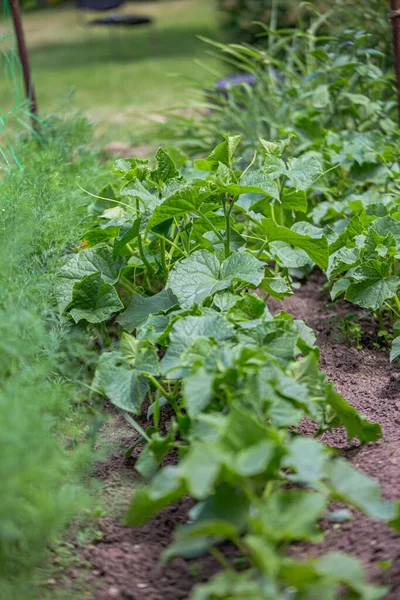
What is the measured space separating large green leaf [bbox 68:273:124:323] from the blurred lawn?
1.55 m

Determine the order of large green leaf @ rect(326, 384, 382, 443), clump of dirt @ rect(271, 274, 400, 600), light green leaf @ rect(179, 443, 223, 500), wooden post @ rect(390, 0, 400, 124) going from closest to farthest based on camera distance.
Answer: light green leaf @ rect(179, 443, 223, 500)
clump of dirt @ rect(271, 274, 400, 600)
large green leaf @ rect(326, 384, 382, 443)
wooden post @ rect(390, 0, 400, 124)

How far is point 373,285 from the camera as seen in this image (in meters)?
2.18

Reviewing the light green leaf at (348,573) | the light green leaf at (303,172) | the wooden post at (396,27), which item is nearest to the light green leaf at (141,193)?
the light green leaf at (303,172)

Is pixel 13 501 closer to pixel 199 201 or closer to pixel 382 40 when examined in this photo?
pixel 199 201

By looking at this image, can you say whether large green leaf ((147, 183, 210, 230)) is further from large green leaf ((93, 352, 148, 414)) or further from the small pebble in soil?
the small pebble in soil

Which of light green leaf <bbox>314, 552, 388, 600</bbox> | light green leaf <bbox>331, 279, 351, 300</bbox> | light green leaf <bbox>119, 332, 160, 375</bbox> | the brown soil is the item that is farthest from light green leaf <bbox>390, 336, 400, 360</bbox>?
light green leaf <bbox>314, 552, 388, 600</bbox>

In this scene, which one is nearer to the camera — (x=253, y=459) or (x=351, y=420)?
(x=253, y=459)

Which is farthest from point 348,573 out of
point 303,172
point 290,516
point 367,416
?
point 303,172

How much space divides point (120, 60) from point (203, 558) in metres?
9.13

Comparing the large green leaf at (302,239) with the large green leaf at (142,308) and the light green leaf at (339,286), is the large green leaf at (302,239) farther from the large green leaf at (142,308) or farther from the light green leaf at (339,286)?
the large green leaf at (142,308)

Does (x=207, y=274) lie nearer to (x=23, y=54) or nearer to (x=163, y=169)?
(x=163, y=169)

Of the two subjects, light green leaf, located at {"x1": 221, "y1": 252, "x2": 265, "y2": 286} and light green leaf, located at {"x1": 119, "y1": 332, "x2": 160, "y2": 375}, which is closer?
light green leaf, located at {"x1": 119, "y1": 332, "x2": 160, "y2": 375}

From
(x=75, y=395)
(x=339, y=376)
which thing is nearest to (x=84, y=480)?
(x=75, y=395)

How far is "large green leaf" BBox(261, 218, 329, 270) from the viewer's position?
1984 millimetres
